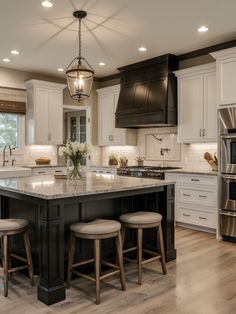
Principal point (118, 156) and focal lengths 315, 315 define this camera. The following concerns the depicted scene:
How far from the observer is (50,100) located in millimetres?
6648

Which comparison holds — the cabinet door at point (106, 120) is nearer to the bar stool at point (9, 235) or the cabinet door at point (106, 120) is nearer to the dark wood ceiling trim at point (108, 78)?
the dark wood ceiling trim at point (108, 78)

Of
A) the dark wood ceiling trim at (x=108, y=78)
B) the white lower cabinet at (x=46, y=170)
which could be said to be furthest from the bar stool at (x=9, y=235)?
the dark wood ceiling trim at (x=108, y=78)

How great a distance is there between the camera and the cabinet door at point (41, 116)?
6441mm

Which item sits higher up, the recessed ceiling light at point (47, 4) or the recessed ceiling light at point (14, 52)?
the recessed ceiling light at point (14, 52)

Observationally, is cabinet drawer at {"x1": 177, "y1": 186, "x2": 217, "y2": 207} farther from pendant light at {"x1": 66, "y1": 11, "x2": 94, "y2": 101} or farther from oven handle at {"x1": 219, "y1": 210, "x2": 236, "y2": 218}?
pendant light at {"x1": 66, "y1": 11, "x2": 94, "y2": 101}

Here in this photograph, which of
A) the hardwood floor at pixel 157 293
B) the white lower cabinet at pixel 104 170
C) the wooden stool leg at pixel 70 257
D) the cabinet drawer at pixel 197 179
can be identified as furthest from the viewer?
the white lower cabinet at pixel 104 170

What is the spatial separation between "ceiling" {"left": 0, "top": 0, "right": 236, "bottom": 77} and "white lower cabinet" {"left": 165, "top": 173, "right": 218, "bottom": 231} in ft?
7.00

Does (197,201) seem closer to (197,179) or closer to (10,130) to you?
(197,179)

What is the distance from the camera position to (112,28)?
4.38 metres

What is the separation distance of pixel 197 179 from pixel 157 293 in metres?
2.45

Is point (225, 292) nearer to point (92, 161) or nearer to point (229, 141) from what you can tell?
point (229, 141)

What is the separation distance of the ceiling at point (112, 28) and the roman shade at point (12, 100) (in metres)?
0.67

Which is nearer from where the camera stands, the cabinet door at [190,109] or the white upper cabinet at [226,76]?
the white upper cabinet at [226,76]

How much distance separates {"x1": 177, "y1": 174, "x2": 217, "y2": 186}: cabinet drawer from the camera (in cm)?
475
